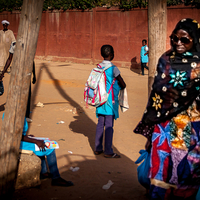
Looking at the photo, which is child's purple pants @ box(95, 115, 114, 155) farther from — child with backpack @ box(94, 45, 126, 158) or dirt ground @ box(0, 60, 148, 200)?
dirt ground @ box(0, 60, 148, 200)

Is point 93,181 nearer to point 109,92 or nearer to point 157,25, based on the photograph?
point 109,92

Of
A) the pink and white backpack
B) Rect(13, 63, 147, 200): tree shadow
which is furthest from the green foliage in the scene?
Rect(13, 63, 147, 200): tree shadow

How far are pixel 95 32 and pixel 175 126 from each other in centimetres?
1505

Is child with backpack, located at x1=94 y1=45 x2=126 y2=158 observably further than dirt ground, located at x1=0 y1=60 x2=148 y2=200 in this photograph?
Yes

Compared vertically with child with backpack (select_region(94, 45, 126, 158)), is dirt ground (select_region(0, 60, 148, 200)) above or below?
below

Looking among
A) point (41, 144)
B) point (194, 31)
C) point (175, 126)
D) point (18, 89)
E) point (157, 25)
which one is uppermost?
point (157, 25)

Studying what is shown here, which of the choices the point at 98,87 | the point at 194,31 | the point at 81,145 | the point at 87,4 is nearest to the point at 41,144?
the point at 98,87

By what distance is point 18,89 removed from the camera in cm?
306

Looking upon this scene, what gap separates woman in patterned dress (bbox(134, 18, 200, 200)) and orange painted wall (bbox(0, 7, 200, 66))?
12.3 m

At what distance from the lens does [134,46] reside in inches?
631

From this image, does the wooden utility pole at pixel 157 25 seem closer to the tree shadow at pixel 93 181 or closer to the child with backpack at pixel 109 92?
the child with backpack at pixel 109 92

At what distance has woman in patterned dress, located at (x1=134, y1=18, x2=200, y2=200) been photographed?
2.75 m

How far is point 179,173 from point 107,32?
14.7 meters

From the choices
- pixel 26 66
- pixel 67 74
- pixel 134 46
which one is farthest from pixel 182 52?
pixel 134 46
